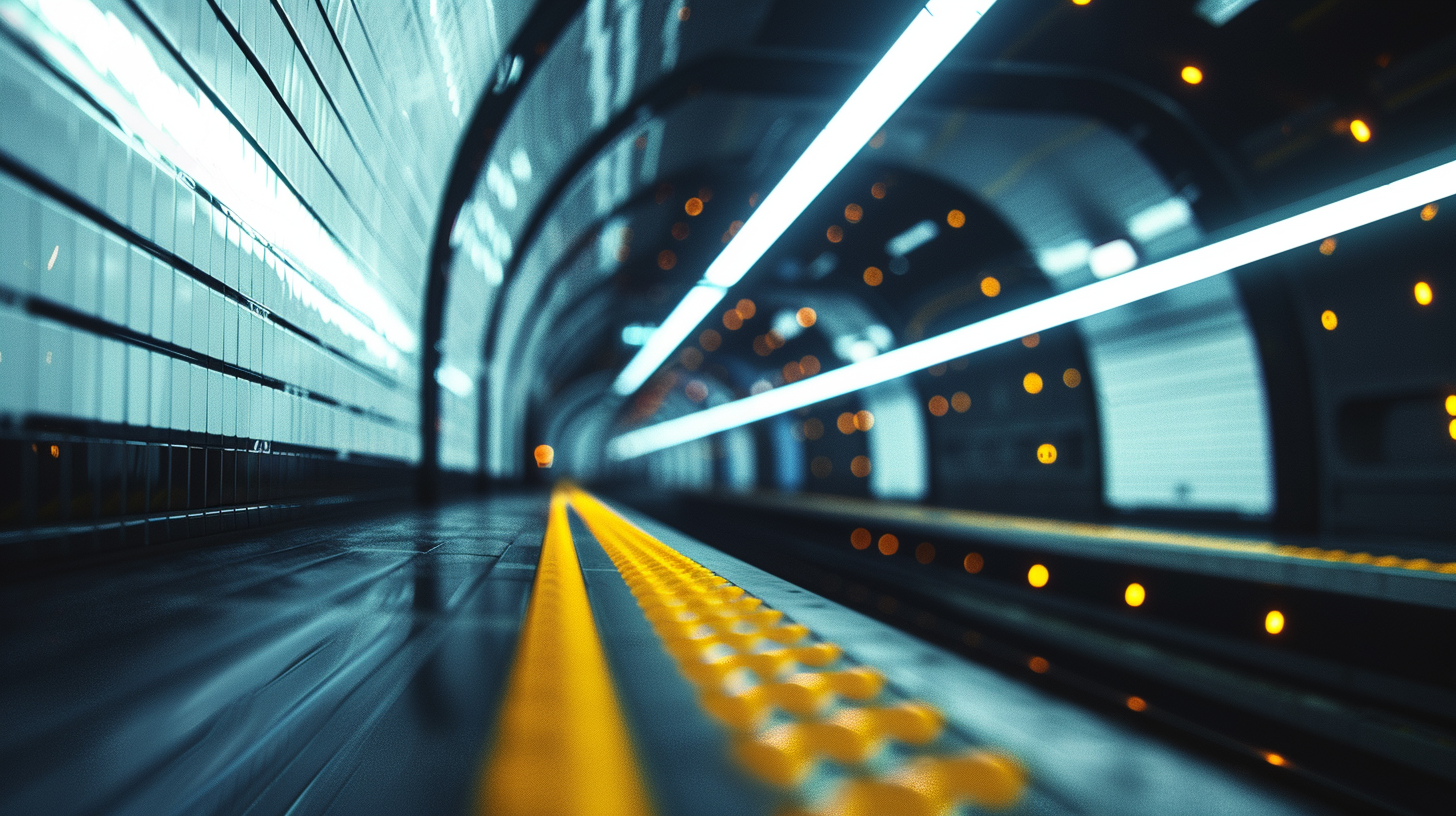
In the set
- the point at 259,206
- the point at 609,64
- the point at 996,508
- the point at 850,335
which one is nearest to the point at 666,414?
the point at 850,335

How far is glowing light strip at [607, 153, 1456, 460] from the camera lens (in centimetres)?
428

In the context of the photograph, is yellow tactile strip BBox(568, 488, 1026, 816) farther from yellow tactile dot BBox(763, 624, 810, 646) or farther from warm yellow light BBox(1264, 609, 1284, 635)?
warm yellow light BBox(1264, 609, 1284, 635)

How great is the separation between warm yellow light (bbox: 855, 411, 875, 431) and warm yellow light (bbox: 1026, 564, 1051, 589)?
31.5 feet

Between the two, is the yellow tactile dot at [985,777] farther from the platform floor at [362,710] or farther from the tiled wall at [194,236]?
the tiled wall at [194,236]

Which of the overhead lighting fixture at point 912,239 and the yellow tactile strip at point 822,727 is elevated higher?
the overhead lighting fixture at point 912,239

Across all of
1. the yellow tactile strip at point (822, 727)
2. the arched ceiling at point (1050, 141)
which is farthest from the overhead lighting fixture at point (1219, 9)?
the yellow tactile strip at point (822, 727)

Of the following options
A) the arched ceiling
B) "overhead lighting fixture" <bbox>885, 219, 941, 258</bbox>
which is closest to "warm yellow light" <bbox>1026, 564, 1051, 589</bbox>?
the arched ceiling

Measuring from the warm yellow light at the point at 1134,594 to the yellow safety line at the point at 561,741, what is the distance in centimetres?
754

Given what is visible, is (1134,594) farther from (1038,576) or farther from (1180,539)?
(1038,576)

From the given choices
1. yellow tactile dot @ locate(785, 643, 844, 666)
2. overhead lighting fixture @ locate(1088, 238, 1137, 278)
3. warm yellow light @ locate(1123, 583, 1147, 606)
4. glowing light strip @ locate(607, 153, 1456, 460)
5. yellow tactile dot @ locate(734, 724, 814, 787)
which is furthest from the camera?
overhead lighting fixture @ locate(1088, 238, 1137, 278)

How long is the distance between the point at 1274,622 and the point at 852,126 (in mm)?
5540

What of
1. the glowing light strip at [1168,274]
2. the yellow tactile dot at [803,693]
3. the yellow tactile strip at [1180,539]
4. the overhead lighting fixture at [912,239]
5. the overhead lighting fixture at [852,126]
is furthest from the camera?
the overhead lighting fixture at [912,239]

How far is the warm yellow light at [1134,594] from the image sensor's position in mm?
7625

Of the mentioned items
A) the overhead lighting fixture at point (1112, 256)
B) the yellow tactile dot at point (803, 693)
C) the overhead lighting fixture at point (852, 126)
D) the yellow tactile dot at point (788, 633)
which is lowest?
the yellow tactile dot at point (803, 693)
